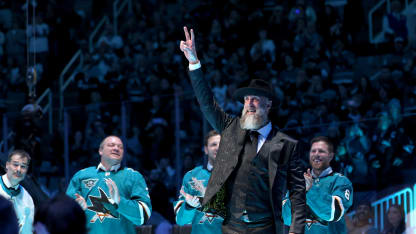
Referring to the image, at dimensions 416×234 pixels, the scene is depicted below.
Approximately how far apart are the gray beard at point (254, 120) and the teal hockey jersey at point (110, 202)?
6.03 feet

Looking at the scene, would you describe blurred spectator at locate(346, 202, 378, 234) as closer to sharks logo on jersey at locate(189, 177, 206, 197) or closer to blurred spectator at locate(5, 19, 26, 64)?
sharks logo on jersey at locate(189, 177, 206, 197)

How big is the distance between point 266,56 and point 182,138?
2665mm

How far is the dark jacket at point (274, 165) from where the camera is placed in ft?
18.8

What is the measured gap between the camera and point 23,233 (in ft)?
24.6

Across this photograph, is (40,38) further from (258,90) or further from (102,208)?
(258,90)

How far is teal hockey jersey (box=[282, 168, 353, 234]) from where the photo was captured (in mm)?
7039

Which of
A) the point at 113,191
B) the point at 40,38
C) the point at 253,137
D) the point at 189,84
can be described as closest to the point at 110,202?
the point at 113,191

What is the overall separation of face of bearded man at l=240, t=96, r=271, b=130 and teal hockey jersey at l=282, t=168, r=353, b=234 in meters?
1.25

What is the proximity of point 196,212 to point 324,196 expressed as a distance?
1.66 metres

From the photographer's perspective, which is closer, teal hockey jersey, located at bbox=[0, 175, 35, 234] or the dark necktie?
the dark necktie

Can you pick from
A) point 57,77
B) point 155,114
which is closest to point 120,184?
point 155,114

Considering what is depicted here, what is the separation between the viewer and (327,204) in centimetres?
704

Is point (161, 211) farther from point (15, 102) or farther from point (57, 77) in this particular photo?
point (57, 77)

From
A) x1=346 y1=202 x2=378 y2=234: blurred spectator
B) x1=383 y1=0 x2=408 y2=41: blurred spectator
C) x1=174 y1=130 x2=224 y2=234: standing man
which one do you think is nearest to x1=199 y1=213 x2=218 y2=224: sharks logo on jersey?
x1=174 y1=130 x2=224 y2=234: standing man
